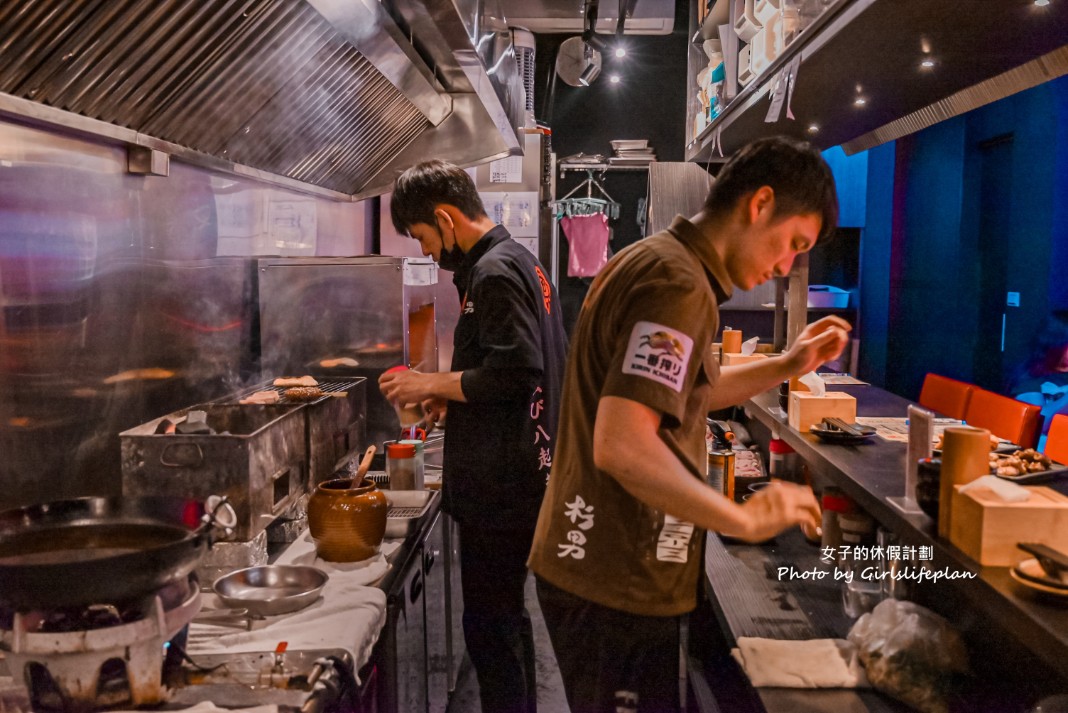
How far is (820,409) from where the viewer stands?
8.17 ft

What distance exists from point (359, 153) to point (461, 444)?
205 centimetres

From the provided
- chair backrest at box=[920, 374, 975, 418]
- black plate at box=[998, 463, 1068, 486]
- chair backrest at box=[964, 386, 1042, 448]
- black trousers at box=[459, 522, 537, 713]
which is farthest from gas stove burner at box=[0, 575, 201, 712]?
chair backrest at box=[920, 374, 975, 418]

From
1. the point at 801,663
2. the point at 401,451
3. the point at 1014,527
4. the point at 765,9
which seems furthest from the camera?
the point at 765,9

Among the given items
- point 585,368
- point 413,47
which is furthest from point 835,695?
point 413,47

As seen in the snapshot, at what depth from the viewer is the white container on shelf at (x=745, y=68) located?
332 cm

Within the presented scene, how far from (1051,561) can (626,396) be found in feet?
2.21

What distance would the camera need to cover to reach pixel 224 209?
10.1 ft

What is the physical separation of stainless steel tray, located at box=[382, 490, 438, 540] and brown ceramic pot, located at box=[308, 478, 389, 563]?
0.76 ft

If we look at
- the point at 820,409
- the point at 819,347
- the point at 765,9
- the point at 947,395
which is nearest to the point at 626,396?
the point at 819,347

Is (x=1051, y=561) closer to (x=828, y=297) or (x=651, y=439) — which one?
(x=651, y=439)

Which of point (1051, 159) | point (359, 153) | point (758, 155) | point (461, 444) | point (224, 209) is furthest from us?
point (1051, 159)

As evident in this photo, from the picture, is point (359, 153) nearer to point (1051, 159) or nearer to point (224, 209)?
point (224, 209)

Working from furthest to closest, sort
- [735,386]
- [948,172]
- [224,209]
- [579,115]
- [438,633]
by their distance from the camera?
[579,115] < [948,172] < [224,209] < [438,633] < [735,386]

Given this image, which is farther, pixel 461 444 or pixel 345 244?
pixel 345 244
